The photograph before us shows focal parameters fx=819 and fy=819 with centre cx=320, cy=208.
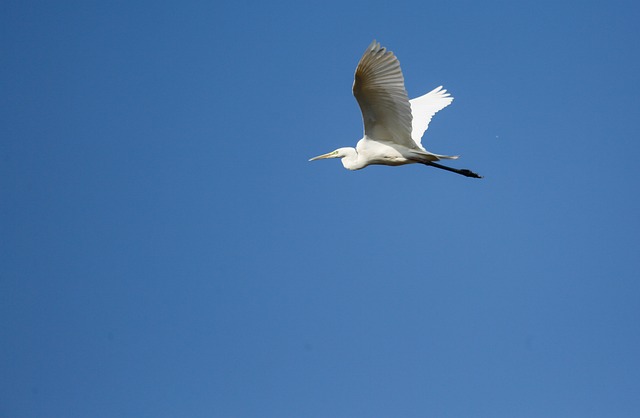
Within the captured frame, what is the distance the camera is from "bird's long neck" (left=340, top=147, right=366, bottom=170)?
12.0 metres

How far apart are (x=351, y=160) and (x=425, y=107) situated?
7.01 ft

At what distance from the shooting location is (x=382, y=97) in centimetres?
1045

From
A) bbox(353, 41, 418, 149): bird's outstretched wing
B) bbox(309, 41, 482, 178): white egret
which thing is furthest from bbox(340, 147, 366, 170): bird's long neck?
bbox(353, 41, 418, 149): bird's outstretched wing

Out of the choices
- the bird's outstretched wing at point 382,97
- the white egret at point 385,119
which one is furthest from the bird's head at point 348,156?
the bird's outstretched wing at point 382,97

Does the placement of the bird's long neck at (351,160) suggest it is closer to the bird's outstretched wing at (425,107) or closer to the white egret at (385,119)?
the white egret at (385,119)

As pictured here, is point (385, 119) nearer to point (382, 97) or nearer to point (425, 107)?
point (382, 97)

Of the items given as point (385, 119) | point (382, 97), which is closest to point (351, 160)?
point (385, 119)

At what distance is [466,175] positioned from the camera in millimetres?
12898

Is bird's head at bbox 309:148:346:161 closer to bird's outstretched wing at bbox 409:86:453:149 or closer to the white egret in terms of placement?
the white egret

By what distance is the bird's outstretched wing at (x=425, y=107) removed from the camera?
1294 centimetres

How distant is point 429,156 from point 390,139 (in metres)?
0.60

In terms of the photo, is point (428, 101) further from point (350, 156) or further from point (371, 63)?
point (371, 63)

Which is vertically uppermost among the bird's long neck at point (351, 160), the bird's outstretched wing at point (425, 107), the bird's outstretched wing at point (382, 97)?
the bird's outstretched wing at point (425, 107)

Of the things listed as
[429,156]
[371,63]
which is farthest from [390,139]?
[371,63]
